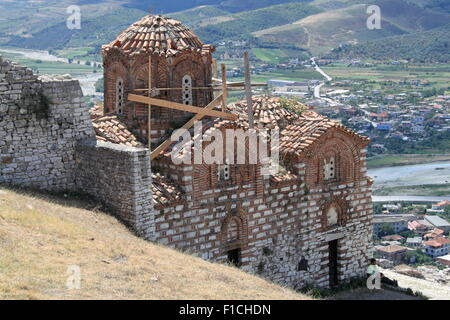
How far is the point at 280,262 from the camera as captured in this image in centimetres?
2158

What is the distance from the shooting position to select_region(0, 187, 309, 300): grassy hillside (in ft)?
41.9

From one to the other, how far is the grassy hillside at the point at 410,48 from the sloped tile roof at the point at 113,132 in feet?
377

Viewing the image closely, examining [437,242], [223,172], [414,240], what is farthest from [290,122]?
[414,240]

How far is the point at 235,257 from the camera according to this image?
68.9 feet

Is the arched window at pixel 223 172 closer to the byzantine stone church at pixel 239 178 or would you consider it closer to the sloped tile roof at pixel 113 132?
the byzantine stone church at pixel 239 178

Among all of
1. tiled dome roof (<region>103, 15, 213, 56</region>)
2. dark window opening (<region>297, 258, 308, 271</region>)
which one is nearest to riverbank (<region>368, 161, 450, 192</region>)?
dark window opening (<region>297, 258, 308, 271</region>)

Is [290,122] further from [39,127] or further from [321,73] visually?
[321,73]

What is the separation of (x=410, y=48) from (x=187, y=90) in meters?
122

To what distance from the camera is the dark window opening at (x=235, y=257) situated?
20781mm

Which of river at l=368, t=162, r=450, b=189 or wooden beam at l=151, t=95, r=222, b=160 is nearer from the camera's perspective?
wooden beam at l=151, t=95, r=222, b=160

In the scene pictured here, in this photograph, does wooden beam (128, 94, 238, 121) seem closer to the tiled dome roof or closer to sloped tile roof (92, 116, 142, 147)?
sloped tile roof (92, 116, 142, 147)

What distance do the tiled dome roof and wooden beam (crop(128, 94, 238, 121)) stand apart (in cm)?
130

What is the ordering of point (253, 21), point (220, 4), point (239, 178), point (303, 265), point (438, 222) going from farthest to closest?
point (220, 4)
point (253, 21)
point (438, 222)
point (303, 265)
point (239, 178)

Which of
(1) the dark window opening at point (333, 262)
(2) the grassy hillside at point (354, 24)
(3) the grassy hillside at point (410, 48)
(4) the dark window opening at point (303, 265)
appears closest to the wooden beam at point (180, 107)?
(4) the dark window opening at point (303, 265)
